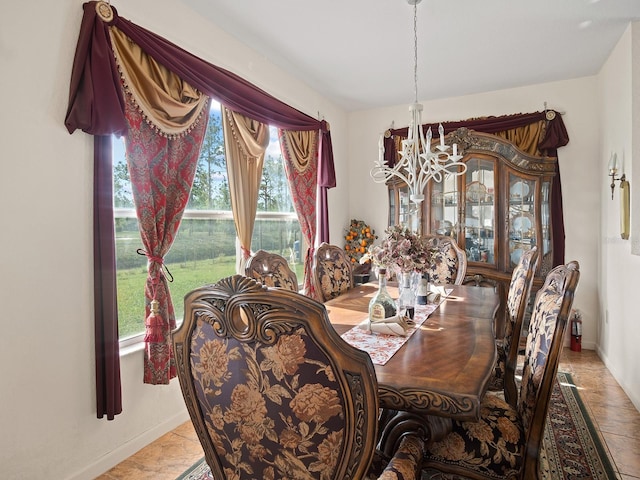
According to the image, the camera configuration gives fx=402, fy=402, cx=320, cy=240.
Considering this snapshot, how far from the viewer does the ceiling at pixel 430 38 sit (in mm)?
2574

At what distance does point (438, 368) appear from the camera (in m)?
1.36

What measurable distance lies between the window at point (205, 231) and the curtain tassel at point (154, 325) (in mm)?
170

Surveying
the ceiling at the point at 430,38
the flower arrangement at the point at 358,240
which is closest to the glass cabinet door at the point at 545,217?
the ceiling at the point at 430,38

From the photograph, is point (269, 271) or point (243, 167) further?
point (243, 167)

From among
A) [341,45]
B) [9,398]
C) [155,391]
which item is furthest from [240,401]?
[341,45]

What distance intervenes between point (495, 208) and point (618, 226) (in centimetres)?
102

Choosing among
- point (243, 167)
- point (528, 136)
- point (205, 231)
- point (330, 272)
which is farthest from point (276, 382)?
point (528, 136)

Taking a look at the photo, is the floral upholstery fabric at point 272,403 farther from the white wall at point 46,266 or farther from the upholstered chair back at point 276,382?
the white wall at point 46,266

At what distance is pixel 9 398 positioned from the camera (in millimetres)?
1665

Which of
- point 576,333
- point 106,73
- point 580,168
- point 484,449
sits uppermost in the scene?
point 106,73

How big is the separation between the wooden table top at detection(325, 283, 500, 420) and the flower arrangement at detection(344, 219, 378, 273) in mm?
2376

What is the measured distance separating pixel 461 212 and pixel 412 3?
7.11 ft

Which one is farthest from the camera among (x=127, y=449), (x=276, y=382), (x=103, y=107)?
(x=127, y=449)

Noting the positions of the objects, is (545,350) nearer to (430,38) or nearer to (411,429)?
(411,429)
